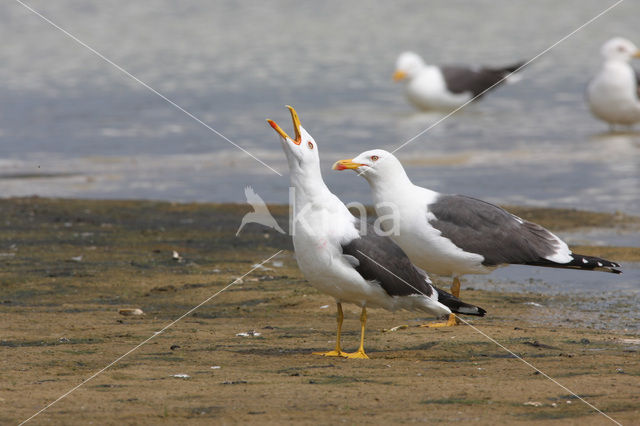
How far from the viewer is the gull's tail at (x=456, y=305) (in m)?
6.22

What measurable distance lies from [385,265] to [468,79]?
17.0m

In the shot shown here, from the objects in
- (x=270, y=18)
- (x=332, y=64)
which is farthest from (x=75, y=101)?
(x=270, y=18)

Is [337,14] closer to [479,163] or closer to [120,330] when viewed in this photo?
[479,163]

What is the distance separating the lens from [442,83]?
22156mm

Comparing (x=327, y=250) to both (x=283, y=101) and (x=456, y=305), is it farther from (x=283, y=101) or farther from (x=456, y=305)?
(x=283, y=101)

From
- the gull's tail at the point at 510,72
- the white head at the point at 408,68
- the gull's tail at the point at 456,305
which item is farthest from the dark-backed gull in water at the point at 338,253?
the gull's tail at the point at 510,72

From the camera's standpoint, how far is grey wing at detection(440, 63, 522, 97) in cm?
2220

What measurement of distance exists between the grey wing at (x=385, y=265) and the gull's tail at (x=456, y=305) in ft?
0.37

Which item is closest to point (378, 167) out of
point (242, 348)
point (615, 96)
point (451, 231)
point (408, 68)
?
point (451, 231)

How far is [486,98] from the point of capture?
23.9 m

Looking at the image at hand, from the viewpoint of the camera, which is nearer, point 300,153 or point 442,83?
point 300,153

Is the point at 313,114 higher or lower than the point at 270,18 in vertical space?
lower

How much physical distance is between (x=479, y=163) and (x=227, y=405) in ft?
37.5

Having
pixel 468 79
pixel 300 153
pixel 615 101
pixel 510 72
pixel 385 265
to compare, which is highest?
pixel 510 72
